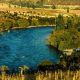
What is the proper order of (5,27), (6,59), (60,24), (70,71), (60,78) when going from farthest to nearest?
1. (5,27)
2. (60,24)
3. (6,59)
4. (70,71)
5. (60,78)

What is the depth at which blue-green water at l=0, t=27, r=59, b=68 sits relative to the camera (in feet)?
205

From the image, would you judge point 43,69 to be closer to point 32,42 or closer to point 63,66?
point 63,66

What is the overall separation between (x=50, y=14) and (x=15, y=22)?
31652mm

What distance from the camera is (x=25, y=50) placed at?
72.7 metres

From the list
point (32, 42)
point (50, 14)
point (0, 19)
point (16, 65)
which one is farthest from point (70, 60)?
point (50, 14)

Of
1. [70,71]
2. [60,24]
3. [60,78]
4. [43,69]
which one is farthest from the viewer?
[60,24]

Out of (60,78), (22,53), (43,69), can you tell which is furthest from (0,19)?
(60,78)

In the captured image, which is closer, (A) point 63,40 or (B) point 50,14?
(A) point 63,40

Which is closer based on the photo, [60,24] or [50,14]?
[60,24]

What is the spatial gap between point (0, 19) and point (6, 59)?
58.0 m

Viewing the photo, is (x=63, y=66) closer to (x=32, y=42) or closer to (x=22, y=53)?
(x=22, y=53)

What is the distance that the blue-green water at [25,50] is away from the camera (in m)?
62.4

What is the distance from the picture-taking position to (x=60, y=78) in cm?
4438

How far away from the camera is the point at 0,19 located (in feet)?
396
